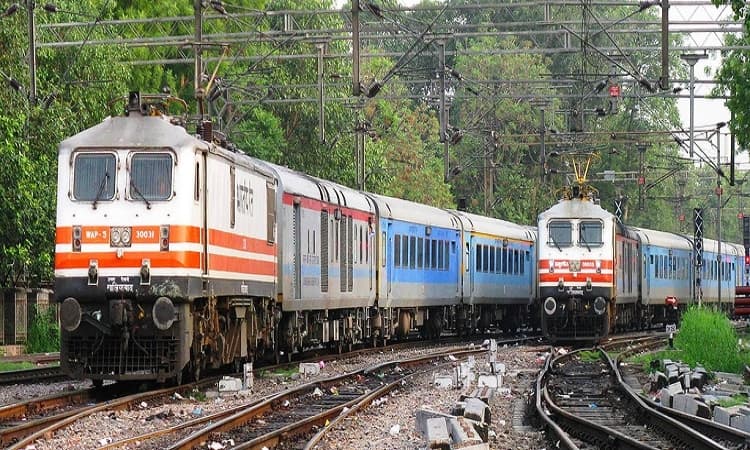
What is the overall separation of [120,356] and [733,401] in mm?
7891

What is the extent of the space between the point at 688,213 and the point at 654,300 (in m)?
69.5

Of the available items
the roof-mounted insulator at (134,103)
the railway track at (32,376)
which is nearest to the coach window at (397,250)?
the railway track at (32,376)

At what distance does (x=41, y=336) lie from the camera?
111ft

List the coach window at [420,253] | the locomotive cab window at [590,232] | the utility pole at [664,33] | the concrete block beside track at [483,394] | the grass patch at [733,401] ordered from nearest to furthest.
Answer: the concrete block beside track at [483,394]
the grass patch at [733,401]
the utility pole at [664,33]
the locomotive cab window at [590,232]
the coach window at [420,253]

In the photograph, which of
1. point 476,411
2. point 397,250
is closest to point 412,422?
point 476,411

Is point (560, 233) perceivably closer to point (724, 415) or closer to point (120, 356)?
point (120, 356)

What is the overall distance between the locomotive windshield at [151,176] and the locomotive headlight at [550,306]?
17.5 meters

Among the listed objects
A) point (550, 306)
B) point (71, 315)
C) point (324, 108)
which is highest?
point (324, 108)

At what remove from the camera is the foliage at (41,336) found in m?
33.5

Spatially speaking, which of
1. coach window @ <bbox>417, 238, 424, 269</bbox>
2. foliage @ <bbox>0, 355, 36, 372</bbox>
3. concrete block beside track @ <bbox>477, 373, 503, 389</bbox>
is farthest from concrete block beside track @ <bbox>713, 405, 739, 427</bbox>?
coach window @ <bbox>417, 238, 424, 269</bbox>

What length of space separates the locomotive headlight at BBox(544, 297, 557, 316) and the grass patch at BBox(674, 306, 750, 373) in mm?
6561

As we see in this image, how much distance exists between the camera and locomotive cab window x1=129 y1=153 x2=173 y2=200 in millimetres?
17766

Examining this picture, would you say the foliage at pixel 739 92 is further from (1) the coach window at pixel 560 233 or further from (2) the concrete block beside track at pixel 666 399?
(2) the concrete block beside track at pixel 666 399

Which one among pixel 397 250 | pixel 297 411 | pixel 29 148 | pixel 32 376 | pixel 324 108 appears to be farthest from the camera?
pixel 324 108
